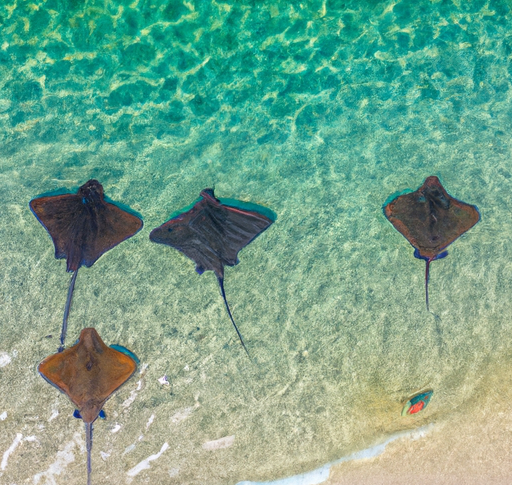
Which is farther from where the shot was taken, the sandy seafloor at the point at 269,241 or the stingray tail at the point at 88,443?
the sandy seafloor at the point at 269,241

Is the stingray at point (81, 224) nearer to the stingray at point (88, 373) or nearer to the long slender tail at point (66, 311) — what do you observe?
the long slender tail at point (66, 311)

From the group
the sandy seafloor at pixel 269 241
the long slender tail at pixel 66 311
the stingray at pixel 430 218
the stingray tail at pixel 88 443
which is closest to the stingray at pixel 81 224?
the long slender tail at pixel 66 311

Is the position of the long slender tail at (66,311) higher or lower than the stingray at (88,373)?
higher

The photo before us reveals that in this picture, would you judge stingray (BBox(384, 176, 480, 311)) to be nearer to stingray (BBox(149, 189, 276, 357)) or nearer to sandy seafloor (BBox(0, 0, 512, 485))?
sandy seafloor (BBox(0, 0, 512, 485))

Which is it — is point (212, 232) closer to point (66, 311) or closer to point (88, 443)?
point (66, 311)

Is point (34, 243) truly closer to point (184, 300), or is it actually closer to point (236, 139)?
point (184, 300)

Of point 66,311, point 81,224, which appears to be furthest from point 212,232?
point 66,311

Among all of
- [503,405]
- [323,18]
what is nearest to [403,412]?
[503,405]
